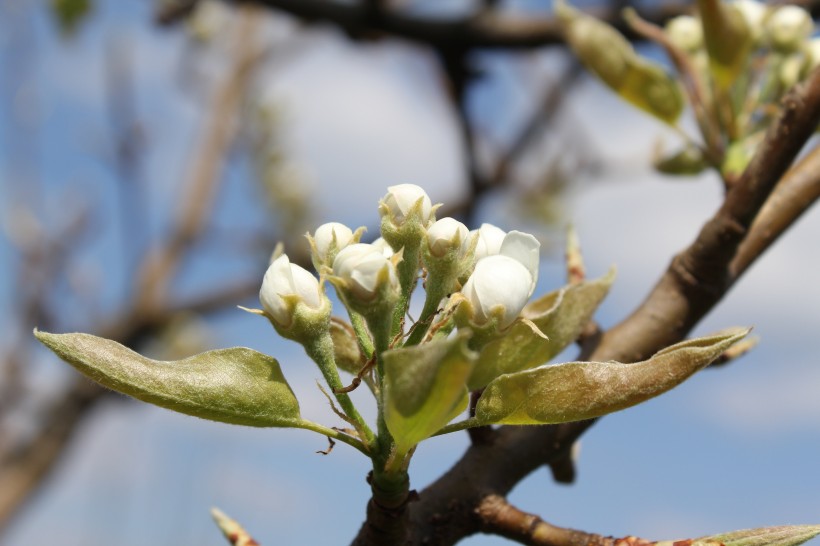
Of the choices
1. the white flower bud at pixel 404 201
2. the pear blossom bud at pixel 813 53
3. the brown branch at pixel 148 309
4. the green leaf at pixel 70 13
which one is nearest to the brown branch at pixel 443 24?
the green leaf at pixel 70 13

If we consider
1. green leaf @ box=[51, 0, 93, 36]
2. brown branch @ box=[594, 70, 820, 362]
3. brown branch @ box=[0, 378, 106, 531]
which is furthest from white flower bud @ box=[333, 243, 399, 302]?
brown branch @ box=[0, 378, 106, 531]

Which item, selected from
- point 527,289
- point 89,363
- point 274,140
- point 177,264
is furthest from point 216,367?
point 274,140

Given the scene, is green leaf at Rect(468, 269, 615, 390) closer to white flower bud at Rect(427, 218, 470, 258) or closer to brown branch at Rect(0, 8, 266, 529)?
white flower bud at Rect(427, 218, 470, 258)

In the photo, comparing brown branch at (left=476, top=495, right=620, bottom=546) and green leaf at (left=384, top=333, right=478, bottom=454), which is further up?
green leaf at (left=384, top=333, right=478, bottom=454)

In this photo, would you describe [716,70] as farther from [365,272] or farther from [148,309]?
[148,309]

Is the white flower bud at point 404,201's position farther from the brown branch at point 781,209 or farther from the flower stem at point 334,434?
the brown branch at point 781,209
